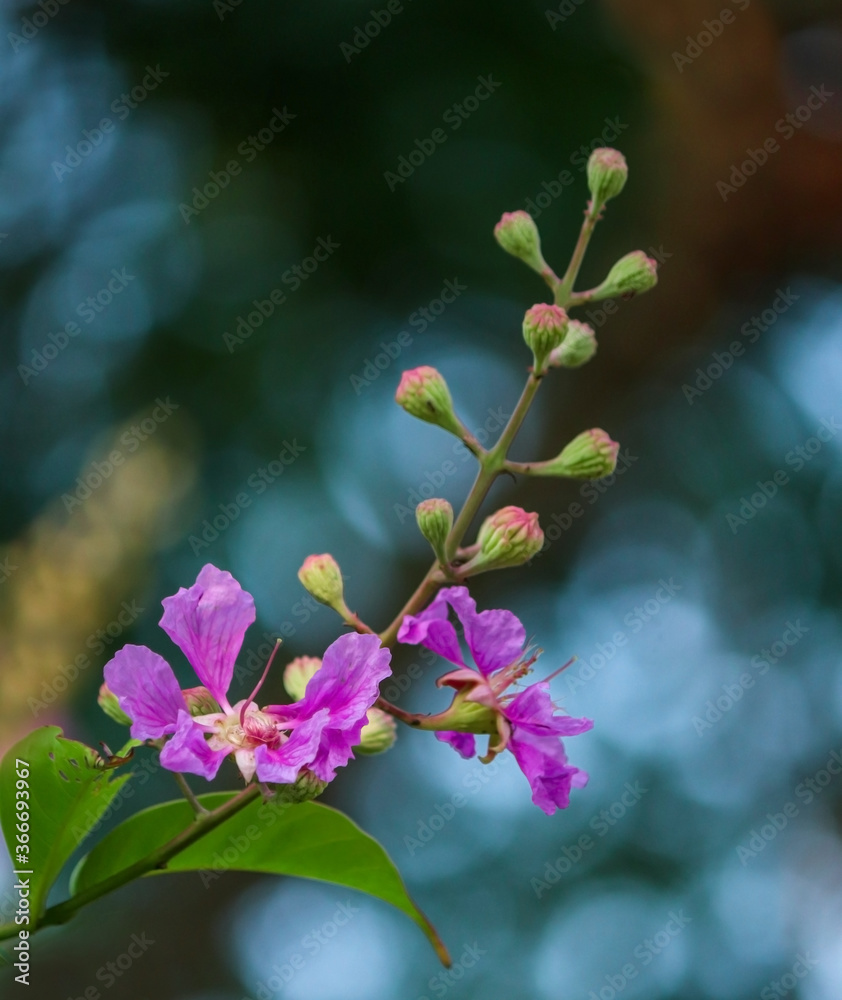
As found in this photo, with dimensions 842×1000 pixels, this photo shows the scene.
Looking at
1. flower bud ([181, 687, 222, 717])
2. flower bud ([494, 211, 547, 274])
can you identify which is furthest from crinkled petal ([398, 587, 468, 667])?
flower bud ([494, 211, 547, 274])

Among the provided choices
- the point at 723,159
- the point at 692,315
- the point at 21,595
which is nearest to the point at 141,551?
the point at 21,595

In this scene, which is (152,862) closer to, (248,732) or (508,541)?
(248,732)

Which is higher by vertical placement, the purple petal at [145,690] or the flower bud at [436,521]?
the flower bud at [436,521]

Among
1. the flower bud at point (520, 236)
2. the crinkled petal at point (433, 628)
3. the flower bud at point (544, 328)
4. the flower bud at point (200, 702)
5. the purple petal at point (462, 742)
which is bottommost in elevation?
the flower bud at point (200, 702)

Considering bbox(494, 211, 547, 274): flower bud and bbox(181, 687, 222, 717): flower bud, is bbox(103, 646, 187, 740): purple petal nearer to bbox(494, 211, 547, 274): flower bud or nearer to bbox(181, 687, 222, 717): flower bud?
bbox(181, 687, 222, 717): flower bud

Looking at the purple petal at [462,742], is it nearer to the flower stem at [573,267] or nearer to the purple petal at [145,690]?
the purple petal at [145,690]

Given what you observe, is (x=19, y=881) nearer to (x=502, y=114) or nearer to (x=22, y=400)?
(x=22, y=400)

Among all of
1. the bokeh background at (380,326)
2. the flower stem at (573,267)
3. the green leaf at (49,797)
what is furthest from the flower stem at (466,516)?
the bokeh background at (380,326)
